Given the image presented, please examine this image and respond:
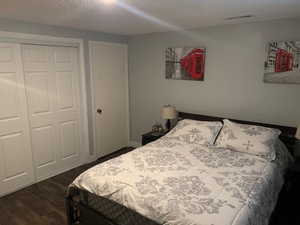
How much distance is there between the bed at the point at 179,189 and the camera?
157 centimetres

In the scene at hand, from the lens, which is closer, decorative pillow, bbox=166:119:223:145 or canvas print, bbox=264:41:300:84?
canvas print, bbox=264:41:300:84

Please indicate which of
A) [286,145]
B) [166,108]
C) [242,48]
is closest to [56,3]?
[166,108]

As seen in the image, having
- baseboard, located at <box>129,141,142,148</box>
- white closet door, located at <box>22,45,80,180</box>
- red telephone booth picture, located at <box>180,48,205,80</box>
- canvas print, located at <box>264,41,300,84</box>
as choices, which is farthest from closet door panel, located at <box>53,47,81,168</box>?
canvas print, located at <box>264,41,300,84</box>

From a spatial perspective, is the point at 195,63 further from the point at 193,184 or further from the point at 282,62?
the point at 193,184

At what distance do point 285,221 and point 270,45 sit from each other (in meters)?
2.05

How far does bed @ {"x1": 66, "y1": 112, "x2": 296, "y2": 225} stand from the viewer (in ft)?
5.16

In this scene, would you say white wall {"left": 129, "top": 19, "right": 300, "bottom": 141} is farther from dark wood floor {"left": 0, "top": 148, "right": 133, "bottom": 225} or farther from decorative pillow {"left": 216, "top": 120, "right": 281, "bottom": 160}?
dark wood floor {"left": 0, "top": 148, "right": 133, "bottom": 225}

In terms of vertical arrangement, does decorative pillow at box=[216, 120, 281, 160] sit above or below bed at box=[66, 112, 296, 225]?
above

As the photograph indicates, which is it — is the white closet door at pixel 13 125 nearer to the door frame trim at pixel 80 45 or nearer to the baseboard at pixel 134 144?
the door frame trim at pixel 80 45

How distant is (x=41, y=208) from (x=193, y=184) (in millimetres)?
1853

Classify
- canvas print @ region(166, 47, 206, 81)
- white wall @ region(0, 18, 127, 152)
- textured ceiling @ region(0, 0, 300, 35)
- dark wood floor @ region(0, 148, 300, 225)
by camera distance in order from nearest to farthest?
textured ceiling @ region(0, 0, 300, 35), dark wood floor @ region(0, 148, 300, 225), white wall @ region(0, 18, 127, 152), canvas print @ region(166, 47, 206, 81)

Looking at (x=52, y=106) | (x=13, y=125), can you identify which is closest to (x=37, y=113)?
(x=52, y=106)

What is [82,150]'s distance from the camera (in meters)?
3.76

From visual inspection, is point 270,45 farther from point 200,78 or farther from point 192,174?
point 192,174
